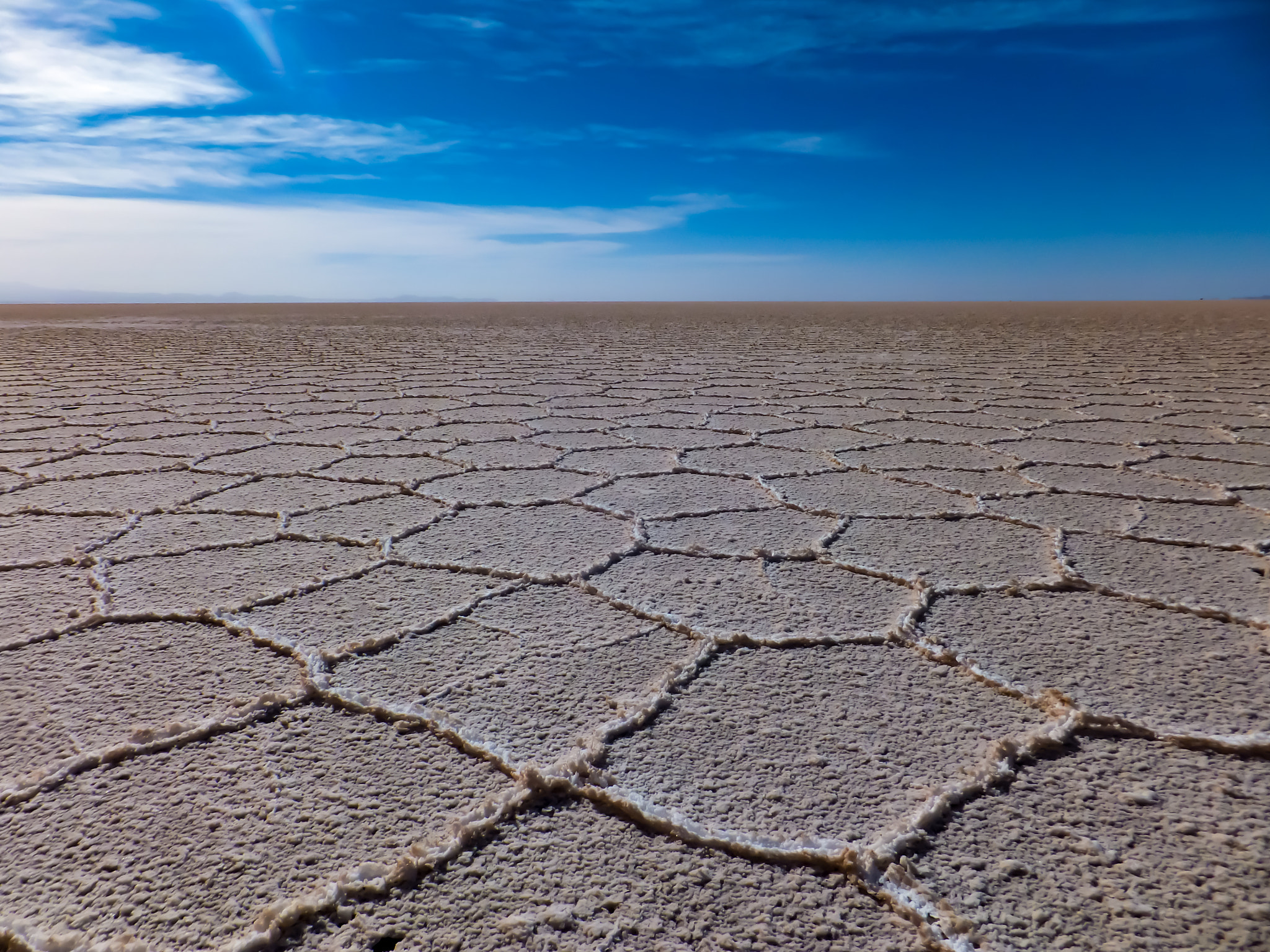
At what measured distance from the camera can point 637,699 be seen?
34.0 inches

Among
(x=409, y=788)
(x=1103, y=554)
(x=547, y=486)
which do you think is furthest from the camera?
(x=547, y=486)

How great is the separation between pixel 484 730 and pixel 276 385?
3127mm

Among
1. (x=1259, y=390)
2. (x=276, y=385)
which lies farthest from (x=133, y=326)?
(x=1259, y=390)

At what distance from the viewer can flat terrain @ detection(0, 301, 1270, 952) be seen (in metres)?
0.59

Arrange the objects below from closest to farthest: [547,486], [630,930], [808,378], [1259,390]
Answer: [630,930] → [547,486] → [1259,390] → [808,378]

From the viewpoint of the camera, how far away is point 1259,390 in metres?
3.14

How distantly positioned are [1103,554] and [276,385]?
3.24 m

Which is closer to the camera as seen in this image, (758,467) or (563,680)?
(563,680)

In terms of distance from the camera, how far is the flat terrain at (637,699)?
59cm

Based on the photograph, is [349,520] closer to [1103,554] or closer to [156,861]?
[156,861]

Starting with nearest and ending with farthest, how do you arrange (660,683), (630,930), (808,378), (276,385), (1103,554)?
(630,930) → (660,683) → (1103,554) → (276,385) → (808,378)

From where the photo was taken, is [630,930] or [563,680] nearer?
[630,930]

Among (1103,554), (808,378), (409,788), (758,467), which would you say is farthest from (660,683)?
(808,378)

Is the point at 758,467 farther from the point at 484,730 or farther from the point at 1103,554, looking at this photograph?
the point at 484,730
